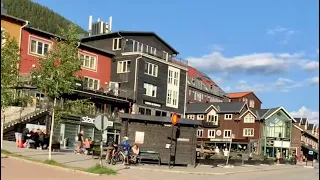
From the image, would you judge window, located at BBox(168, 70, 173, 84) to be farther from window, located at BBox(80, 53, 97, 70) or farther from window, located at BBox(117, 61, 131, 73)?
window, located at BBox(80, 53, 97, 70)

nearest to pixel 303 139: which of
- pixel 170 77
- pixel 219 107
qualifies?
pixel 219 107

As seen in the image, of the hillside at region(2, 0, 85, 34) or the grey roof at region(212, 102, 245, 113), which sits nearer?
the grey roof at region(212, 102, 245, 113)

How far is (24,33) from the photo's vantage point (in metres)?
48.8

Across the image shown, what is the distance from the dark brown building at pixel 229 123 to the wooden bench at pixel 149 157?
56098 millimetres

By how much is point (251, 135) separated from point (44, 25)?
143 feet

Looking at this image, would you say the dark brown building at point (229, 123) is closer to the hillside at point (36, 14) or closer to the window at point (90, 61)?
the hillside at point (36, 14)

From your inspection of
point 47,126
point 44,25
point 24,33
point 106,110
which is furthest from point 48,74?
point 44,25

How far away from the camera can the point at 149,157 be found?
27.8 m

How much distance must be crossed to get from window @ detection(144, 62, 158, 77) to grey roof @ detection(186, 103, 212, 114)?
92.5 ft

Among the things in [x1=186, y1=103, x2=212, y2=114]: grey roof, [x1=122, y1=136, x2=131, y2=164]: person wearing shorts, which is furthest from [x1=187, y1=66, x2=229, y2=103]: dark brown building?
[x1=122, y1=136, x2=131, y2=164]: person wearing shorts

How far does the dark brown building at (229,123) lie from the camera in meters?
83.8

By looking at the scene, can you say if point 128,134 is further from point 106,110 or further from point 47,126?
point 106,110

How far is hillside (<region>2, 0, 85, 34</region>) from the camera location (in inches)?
3543

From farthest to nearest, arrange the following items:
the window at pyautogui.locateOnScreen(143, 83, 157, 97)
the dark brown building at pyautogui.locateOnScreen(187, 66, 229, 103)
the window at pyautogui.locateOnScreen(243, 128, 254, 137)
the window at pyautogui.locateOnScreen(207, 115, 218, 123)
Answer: the dark brown building at pyautogui.locateOnScreen(187, 66, 229, 103)
the window at pyautogui.locateOnScreen(207, 115, 218, 123)
the window at pyautogui.locateOnScreen(243, 128, 254, 137)
the window at pyautogui.locateOnScreen(143, 83, 157, 97)
